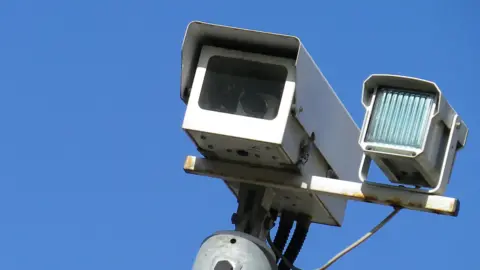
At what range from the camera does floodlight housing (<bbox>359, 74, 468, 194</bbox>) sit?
588cm

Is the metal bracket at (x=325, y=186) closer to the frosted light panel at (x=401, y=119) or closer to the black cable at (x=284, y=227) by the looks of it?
the frosted light panel at (x=401, y=119)

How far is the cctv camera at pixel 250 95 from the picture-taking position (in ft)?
19.5

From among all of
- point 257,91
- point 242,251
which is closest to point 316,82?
point 257,91

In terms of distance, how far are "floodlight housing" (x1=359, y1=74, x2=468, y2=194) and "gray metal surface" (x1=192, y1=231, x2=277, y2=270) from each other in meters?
0.42

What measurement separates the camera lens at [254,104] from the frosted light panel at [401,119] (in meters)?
0.37

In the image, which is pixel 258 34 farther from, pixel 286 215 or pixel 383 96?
pixel 286 215

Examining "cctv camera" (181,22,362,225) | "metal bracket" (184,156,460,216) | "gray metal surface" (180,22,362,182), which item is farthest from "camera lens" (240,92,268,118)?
"metal bracket" (184,156,460,216)

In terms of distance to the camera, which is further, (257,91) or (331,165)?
(331,165)

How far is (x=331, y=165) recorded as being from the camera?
6.60m

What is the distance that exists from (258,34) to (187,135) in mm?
416

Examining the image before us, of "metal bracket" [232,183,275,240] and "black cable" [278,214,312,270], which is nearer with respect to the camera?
Result: "metal bracket" [232,183,275,240]

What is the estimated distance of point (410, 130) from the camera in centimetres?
589

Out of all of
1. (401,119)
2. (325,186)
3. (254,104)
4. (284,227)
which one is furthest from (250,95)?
(284,227)

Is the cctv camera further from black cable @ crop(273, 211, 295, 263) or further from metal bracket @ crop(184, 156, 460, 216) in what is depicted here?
black cable @ crop(273, 211, 295, 263)
